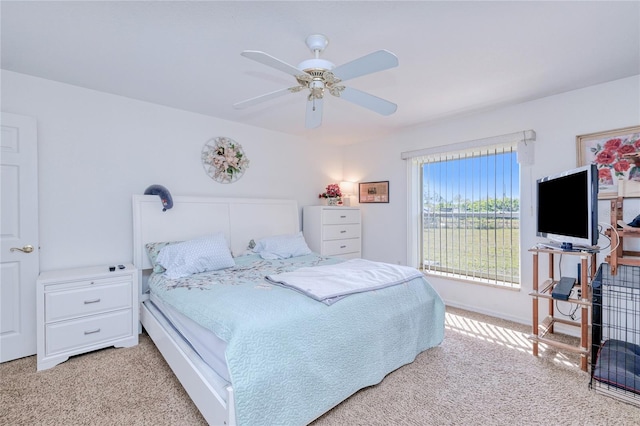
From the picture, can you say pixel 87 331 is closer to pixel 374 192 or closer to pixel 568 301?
pixel 374 192

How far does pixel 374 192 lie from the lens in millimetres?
4590

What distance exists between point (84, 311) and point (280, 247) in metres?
1.84

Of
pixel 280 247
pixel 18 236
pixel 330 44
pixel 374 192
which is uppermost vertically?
pixel 330 44

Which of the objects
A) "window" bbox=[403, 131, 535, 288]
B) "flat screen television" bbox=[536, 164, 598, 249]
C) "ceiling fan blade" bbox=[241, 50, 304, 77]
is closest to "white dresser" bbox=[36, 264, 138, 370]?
"ceiling fan blade" bbox=[241, 50, 304, 77]

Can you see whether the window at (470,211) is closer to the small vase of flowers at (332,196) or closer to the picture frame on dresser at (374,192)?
the picture frame on dresser at (374,192)

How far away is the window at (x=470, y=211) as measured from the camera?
131 inches

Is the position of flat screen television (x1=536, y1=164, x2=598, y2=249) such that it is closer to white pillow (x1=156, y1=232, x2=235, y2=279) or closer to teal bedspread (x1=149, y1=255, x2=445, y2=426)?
teal bedspread (x1=149, y1=255, x2=445, y2=426)

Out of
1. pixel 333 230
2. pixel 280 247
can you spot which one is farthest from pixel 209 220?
pixel 333 230

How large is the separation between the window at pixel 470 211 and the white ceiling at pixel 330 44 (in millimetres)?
756

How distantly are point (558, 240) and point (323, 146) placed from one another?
3346 mm

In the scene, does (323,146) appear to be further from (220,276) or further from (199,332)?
(199,332)

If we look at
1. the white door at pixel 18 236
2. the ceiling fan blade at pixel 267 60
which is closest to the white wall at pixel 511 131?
the ceiling fan blade at pixel 267 60

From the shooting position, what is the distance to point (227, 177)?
12.4ft

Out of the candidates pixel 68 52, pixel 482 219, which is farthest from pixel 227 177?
pixel 482 219
